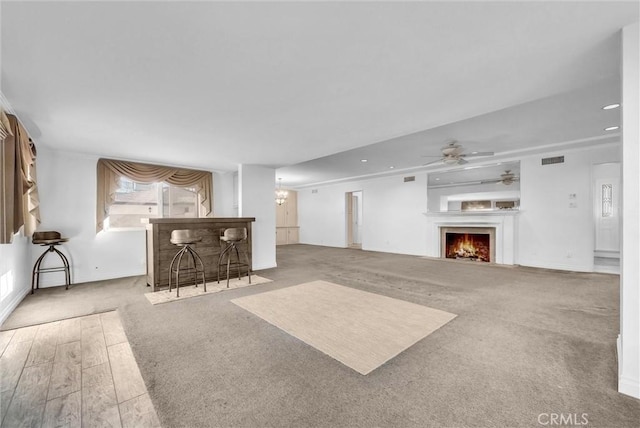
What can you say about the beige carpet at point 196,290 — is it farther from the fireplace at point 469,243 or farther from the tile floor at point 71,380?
the fireplace at point 469,243

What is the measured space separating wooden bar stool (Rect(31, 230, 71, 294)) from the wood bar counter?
1.31 m

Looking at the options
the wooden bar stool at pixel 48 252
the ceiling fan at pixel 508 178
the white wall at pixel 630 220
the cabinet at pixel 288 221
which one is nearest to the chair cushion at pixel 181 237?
the wooden bar stool at pixel 48 252

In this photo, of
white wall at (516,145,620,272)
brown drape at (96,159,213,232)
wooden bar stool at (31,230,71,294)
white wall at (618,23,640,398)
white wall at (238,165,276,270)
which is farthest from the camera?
white wall at (238,165,276,270)

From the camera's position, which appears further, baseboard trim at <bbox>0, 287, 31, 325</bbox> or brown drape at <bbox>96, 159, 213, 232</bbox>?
brown drape at <bbox>96, 159, 213, 232</bbox>

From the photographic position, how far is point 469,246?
275 inches

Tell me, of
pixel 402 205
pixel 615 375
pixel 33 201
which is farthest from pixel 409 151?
pixel 33 201

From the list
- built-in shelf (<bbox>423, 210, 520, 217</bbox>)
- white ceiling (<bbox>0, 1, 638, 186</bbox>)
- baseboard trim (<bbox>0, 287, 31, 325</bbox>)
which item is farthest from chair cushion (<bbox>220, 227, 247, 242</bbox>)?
built-in shelf (<bbox>423, 210, 520, 217</bbox>)

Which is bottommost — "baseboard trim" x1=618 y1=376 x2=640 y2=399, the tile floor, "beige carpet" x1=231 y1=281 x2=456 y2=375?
"beige carpet" x1=231 y1=281 x2=456 y2=375

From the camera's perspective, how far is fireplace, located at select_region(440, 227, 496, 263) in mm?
6449

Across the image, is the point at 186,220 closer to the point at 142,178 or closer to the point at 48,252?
the point at 142,178

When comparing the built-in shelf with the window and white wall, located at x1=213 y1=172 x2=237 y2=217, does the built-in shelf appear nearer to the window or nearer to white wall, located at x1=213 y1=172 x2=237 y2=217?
white wall, located at x1=213 y1=172 x2=237 y2=217

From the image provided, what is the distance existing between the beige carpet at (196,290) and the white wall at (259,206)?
38.1 inches

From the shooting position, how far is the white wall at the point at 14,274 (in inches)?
116

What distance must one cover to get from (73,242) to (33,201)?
101cm
